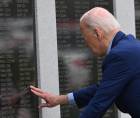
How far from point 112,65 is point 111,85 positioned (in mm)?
111

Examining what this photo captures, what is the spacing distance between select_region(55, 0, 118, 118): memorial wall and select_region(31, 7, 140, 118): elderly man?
11.2 ft

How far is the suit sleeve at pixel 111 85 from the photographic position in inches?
116

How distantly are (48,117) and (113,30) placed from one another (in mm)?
3480

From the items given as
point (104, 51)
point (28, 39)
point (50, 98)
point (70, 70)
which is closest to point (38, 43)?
point (28, 39)

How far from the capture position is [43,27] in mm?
6352

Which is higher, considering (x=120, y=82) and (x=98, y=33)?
(x=98, y=33)

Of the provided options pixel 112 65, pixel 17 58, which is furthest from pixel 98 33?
pixel 17 58

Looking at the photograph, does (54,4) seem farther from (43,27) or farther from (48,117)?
(48,117)

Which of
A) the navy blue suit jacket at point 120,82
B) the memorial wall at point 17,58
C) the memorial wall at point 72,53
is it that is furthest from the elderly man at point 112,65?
the memorial wall at point 72,53

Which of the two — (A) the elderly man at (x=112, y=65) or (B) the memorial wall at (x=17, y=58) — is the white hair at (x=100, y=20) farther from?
(B) the memorial wall at (x=17, y=58)

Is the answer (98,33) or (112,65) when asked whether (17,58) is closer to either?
(98,33)

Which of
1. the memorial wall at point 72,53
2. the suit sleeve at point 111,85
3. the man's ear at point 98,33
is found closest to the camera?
the suit sleeve at point 111,85

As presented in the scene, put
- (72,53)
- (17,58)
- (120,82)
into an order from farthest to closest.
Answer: (72,53) < (17,58) < (120,82)

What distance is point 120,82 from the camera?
2.95 m
